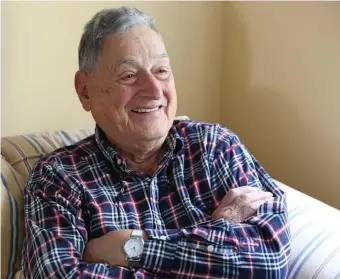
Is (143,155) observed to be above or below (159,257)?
above

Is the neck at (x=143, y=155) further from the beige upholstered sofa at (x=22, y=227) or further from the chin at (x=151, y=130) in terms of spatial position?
the beige upholstered sofa at (x=22, y=227)

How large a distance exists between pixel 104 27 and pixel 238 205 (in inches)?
24.6

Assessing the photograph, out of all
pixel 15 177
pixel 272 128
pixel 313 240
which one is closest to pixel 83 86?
pixel 15 177

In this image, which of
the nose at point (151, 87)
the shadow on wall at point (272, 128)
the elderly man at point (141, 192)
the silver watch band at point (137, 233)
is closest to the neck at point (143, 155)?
the elderly man at point (141, 192)

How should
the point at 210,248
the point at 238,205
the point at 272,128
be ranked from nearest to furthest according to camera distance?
1. the point at 210,248
2. the point at 238,205
3. the point at 272,128

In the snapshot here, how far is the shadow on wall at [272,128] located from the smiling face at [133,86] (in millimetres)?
867

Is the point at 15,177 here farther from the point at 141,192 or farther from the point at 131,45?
the point at 131,45

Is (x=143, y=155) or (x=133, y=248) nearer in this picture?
(x=133, y=248)

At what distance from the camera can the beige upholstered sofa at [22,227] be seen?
4.57ft

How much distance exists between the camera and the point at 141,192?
1449mm

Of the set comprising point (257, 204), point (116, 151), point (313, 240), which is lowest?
point (313, 240)

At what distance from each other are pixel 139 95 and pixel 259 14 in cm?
105

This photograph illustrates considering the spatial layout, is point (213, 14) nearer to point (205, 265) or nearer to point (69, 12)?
point (69, 12)

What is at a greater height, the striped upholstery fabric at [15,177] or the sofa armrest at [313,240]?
the striped upholstery fabric at [15,177]
